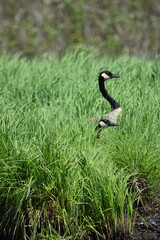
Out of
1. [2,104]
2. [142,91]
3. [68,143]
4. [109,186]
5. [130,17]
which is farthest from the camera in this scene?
[130,17]

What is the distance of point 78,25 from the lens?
1087cm

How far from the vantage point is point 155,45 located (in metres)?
10.7

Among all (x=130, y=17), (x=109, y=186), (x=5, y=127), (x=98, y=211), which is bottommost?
(x=98, y=211)

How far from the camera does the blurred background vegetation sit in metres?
10.7

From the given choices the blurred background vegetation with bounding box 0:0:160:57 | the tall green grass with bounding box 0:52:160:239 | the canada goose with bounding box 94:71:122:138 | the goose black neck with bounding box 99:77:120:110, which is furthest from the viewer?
A: the blurred background vegetation with bounding box 0:0:160:57

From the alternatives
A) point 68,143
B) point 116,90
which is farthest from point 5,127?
point 116,90

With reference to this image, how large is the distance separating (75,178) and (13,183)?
21.1 inches

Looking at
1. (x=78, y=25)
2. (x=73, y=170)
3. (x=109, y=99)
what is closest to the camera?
(x=73, y=170)

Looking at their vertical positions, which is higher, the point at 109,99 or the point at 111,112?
the point at 109,99

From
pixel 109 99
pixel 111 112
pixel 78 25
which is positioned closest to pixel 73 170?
pixel 111 112

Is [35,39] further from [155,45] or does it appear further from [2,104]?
[2,104]

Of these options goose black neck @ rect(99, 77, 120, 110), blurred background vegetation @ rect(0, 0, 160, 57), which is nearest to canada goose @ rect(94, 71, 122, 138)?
goose black neck @ rect(99, 77, 120, 110)

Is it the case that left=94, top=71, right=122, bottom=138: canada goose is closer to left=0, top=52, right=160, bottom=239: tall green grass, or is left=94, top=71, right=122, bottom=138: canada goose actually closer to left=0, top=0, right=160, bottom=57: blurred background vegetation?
left=0, top=52, right=160, bottom=239: tall green grass

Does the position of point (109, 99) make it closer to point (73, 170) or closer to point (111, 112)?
point (111, 112)
